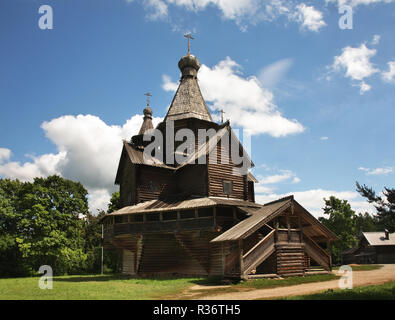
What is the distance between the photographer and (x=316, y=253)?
74.1 ft

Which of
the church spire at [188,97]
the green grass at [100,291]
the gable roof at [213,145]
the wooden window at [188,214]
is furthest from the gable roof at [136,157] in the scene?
the green grass at [100,291]

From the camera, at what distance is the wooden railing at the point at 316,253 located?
73.4 ft

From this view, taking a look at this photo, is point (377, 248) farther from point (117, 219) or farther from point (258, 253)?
point (117, 219)

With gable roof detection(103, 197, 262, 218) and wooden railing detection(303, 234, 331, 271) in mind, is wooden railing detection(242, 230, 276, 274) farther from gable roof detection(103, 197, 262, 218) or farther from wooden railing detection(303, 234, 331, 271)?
gable roof detection(103, 197, 262, 218)

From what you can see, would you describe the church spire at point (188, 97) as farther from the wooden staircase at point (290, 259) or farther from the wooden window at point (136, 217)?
the wooden staircase at point (290, 259)

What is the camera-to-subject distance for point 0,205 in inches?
1497

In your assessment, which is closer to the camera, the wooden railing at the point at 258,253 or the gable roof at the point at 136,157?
the wooden railing at the point at 258,253

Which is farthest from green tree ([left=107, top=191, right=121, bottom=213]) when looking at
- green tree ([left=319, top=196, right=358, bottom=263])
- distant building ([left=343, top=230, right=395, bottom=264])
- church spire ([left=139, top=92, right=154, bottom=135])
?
distant building ([left=343, top=230, right=395, bottom=264])

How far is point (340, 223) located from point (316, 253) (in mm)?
31342

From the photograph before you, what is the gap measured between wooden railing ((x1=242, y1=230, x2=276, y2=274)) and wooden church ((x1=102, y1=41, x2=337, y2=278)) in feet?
0.18

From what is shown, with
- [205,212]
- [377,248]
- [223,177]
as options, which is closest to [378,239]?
[377,248]

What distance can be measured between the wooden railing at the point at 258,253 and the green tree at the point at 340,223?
3198 cm
